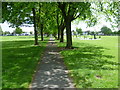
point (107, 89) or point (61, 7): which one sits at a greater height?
point (61, 7)

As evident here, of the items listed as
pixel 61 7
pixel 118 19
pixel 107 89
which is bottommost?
pixel 107 89

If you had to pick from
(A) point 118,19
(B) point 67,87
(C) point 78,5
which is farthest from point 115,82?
(A) point 118,19

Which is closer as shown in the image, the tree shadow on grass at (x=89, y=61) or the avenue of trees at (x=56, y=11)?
the tree shadow on grass at (x=89, y=61)

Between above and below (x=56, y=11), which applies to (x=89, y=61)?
below

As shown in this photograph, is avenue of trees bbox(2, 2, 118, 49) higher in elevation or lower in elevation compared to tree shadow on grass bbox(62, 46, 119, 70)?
higher

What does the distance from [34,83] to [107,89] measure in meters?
2.70

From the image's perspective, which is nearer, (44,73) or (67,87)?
(67,87)

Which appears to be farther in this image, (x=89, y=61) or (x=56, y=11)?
(x=56, y=11)

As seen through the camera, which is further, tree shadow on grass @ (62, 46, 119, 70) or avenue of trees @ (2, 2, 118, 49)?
avenue of trees @ (2, 2, 118, 49)

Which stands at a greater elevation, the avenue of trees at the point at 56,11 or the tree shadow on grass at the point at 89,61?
the avenue of trees at the point at 56,11

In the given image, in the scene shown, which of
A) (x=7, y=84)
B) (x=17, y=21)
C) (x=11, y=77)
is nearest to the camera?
(x=7, y=84)

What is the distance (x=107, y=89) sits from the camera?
6.19m

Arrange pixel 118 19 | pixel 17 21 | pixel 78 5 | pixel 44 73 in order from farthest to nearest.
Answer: pixel 17 21
pixel 118 19
pixel 78 5
pixel 44 73

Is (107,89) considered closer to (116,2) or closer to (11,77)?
(11,77)
